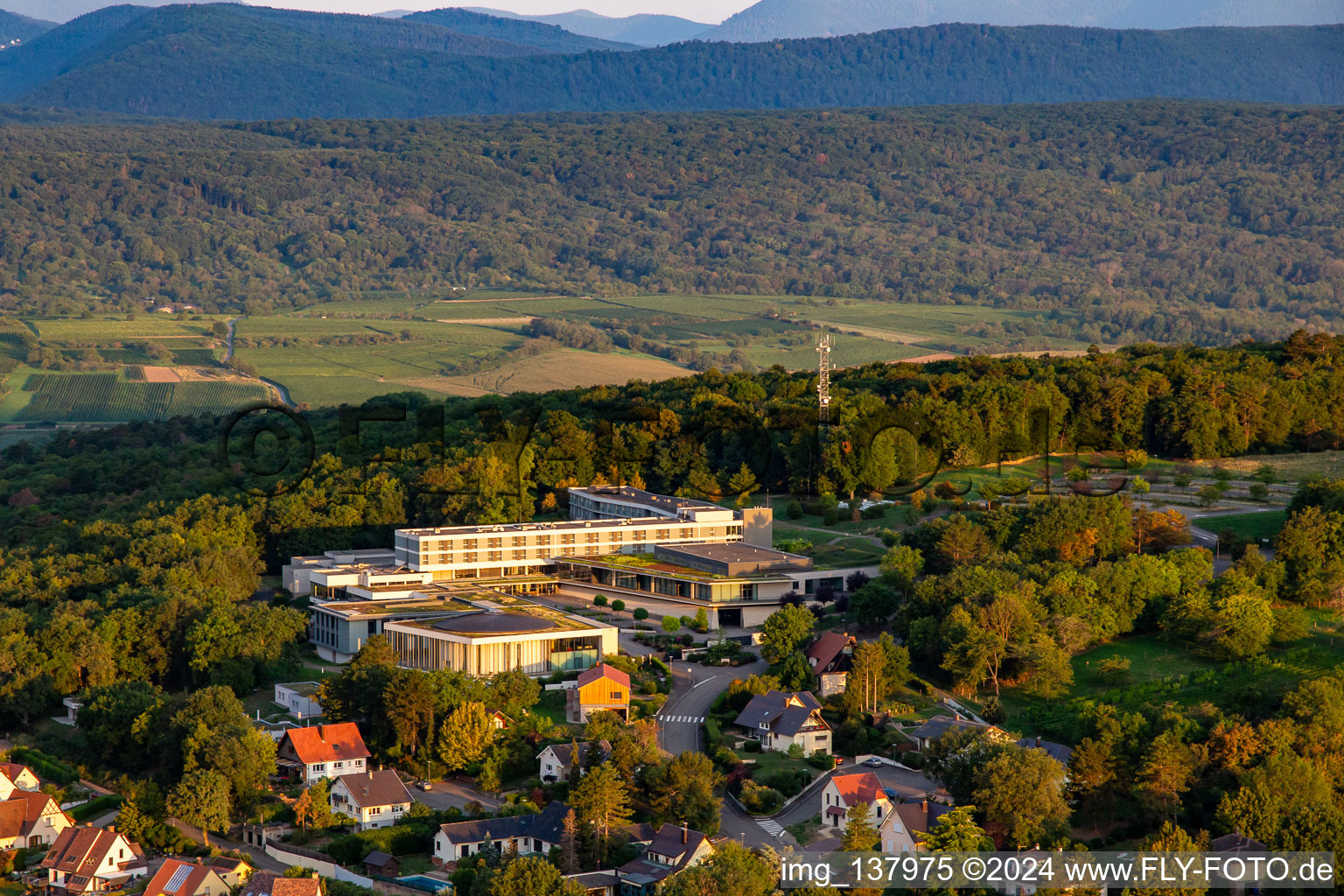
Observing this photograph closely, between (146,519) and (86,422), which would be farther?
(86,422)

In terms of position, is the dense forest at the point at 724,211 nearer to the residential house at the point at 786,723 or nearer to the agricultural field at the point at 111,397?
the agricultural field at the point at 111,397

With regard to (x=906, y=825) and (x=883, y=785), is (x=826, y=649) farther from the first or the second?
(x=906, y=825)

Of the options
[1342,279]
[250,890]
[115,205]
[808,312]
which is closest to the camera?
[250,890]

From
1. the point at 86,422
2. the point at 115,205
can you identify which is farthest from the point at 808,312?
the point at 115,205

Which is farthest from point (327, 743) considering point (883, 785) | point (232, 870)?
point (883, 785)

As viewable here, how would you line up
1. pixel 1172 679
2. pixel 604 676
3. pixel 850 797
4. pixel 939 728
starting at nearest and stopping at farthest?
→ 1. pixel 850 797
2. pixel 939 728
3. pixel 1172 679
4. pixel 604 676

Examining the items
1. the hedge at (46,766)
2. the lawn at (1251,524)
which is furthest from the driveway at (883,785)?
the lawn at (1251,524)

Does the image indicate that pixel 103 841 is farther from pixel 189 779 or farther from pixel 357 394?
pixel 357 394
